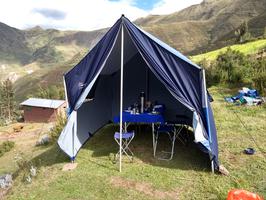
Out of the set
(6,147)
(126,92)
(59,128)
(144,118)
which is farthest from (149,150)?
(6,147)

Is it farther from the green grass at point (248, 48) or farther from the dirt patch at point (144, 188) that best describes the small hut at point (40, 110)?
the dirt patch at point (144, 188)

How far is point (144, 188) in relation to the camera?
15.1ft

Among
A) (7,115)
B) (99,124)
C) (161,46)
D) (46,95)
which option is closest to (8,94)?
(7,115)

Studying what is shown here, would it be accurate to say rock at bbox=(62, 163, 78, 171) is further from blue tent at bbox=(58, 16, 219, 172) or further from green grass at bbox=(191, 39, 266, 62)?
green grass at bbox=(191, 39, 266, 62)

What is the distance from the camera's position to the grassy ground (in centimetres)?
448

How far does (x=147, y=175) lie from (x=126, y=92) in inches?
133

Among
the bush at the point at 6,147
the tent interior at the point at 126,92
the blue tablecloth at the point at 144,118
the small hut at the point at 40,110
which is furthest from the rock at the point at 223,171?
the small hut at the point at 40,110

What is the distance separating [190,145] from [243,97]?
14.1 feet

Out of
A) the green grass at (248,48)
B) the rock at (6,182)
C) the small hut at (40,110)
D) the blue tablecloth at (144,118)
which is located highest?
the green grass at (248,48)

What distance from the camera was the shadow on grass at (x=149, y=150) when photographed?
5.49 m

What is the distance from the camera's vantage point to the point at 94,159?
5.87m

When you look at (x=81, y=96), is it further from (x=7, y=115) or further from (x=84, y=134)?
(x=7, y=115)

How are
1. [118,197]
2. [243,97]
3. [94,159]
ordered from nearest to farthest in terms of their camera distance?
1. [118,197]
2. [94,159]
3. [243,97]

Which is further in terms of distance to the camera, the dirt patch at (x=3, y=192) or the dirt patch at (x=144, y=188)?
the dirt patch at (x=3, y=192)
